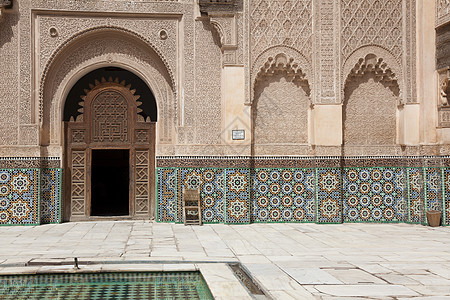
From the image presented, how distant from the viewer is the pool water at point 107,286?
3584 millimetres

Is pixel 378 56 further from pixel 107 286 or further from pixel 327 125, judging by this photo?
pixel 107 286

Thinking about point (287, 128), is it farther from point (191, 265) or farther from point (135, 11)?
point (191, 265)

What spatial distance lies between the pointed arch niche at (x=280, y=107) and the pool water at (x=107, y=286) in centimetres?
389

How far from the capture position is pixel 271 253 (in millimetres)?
5168

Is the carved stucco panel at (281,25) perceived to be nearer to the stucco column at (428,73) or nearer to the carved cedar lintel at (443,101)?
the stucco column at (428,73)

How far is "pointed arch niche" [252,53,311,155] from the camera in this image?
25.5 feet

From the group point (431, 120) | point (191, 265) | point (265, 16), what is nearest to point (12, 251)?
point (191, 265)

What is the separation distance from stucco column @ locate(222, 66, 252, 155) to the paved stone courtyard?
1213 millimetres

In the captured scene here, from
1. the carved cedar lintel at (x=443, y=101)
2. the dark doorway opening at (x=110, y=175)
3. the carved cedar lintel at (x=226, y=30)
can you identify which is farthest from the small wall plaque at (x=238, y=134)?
the dark doorway opening at (x=110, y=175)

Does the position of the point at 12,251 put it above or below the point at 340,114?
below

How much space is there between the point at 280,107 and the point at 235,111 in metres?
0.75

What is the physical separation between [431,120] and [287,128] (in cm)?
217

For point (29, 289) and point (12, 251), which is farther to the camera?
point (12, 251)

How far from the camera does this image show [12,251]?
5211mm
